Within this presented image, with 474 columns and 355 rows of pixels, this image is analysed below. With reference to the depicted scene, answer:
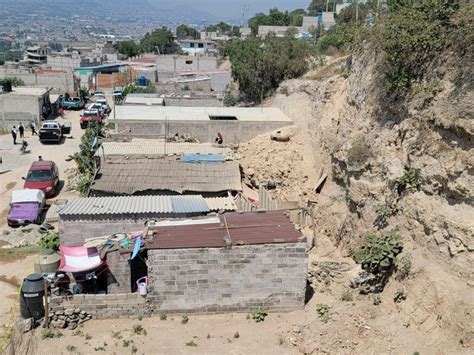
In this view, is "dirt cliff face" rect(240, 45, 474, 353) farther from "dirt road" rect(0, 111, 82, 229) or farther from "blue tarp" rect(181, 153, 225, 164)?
"dirt road" rect(0, 111, 82, 229)

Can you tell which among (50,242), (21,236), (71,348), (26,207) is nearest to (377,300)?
(71,348)

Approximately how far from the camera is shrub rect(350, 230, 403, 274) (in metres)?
12.2

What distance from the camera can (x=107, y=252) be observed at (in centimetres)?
1230

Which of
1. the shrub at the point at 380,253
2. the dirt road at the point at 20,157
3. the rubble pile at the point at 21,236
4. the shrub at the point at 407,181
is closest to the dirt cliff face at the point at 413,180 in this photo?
the shrub at the point at 407,181

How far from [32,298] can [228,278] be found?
4.73m

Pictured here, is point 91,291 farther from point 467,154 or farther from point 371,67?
point 371,67

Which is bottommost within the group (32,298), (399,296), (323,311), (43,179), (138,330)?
(43,179)

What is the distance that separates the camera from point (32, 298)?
11.3m

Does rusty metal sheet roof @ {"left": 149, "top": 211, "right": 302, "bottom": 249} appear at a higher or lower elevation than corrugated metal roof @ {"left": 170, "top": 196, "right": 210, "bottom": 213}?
higher

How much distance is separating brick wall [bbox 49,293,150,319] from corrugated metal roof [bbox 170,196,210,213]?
10.2 feet

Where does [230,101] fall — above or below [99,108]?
above

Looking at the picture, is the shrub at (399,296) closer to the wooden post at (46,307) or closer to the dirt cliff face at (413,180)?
the dirt cliff face at (413,180)

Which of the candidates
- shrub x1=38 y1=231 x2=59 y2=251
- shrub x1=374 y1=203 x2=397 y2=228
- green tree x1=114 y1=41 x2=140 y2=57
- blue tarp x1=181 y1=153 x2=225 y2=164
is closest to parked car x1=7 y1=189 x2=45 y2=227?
shrub x1=38 y1=231 x2=59 y2=251

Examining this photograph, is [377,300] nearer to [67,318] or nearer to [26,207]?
[67,318]
